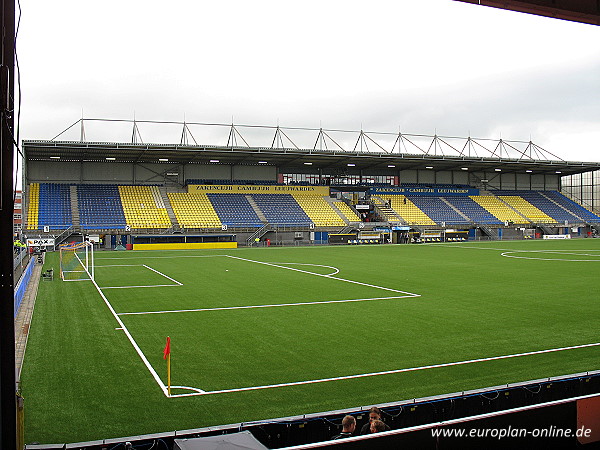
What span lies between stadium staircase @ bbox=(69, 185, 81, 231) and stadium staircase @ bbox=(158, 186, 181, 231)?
913 centimetres

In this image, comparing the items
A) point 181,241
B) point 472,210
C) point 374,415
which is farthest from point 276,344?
point 472,210

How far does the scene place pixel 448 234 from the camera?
66.4 meters

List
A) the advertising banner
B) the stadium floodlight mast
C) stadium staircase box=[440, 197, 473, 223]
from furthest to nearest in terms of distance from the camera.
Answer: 1. stadium staircase box=[440, 197, 473, 223]
2. the advertising banner
3. the stadium floodlight mast

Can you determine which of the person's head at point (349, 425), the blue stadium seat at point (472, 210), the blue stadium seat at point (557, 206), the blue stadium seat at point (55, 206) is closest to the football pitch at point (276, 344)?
the person's head at point (349, 425)

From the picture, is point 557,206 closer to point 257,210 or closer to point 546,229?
point 546,229

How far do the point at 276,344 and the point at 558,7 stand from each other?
9545 mm

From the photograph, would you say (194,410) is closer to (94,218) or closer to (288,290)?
(288,290)

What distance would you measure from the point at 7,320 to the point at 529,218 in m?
77.4

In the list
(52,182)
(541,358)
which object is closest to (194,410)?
(541,358)

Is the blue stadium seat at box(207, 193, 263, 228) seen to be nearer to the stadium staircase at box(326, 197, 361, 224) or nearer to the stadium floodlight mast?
the stadium staircase at box(326, 197, 361, 224)

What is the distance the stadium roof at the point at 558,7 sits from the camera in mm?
9147

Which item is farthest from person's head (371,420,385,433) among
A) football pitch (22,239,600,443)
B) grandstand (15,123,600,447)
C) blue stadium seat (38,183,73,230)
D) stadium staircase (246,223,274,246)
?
stadium staircase (246,223,274,246)

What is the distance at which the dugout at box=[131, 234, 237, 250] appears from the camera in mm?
52219

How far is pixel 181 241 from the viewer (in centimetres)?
5431
